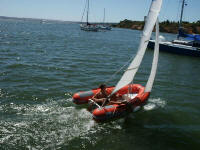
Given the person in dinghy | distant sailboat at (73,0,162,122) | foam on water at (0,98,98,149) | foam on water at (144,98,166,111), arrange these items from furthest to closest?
1. foam on water at (144,98,166,111)
2. the person in dinghy
3. distant sailboat at (73,0,162,122)
4. foam on water at (0,98,98,149)

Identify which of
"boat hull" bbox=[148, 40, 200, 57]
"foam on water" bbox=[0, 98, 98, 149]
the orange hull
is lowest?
"foam on water" bbox=[0, 98, 98, 149]

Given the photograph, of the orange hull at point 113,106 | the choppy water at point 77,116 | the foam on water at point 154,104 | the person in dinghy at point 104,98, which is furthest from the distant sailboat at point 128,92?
the foam on water at point 154,104

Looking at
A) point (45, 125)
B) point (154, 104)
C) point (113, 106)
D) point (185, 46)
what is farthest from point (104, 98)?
point (185, 46)

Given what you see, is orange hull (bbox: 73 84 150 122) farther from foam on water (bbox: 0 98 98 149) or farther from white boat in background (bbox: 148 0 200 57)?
white boat in background (bbox: 148 0 200 57)

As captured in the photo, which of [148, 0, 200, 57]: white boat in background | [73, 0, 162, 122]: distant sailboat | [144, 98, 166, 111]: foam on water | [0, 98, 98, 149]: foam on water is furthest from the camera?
[148, 0, 200, 57]: white boat in background

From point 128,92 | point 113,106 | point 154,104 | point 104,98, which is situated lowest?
point 154,104

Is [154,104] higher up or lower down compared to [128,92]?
lower down

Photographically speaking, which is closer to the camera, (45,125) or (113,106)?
(45,125)

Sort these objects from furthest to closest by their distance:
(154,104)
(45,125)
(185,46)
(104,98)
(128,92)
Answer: (185,46)
(154,104)
(128,92)
(104,98)
(45,125)

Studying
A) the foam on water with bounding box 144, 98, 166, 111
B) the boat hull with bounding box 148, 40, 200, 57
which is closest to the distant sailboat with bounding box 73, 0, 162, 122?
the foam on water with bounding box 144, 98, 166, 111

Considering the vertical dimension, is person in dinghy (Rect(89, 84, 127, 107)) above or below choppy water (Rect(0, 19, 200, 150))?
above

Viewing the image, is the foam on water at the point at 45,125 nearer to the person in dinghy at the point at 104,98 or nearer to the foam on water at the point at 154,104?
the person in dinghy at the point at 104,98

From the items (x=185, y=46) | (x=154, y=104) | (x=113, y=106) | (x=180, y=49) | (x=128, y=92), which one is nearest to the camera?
(x=113, y=106)

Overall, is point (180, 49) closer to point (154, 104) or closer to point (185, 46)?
point (185, 46)
